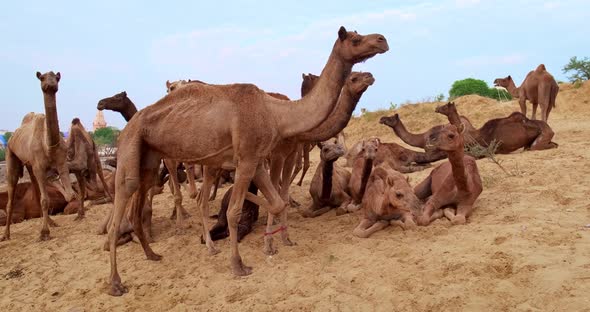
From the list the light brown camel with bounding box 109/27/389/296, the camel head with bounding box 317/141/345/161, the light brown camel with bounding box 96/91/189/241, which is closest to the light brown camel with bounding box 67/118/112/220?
the light brown camel with bounding box 96/91/189/241

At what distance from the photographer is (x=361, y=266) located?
525cm

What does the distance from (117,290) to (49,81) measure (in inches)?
155

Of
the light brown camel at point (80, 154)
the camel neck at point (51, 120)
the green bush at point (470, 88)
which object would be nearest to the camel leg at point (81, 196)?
the light brown camel at point (80, 154)

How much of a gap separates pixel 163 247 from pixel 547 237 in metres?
4.98

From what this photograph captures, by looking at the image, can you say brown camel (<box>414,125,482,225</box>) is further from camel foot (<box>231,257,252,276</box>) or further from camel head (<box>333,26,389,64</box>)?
camel foot (<box>231,257,252,276</box>)

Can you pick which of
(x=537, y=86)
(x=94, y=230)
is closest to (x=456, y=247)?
(x=94, y=230)

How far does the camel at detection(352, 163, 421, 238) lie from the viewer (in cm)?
658

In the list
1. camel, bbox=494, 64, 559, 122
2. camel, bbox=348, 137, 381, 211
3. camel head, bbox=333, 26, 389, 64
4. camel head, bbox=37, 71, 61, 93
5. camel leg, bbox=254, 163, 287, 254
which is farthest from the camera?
camel, bbox=494, 64, 559, 122

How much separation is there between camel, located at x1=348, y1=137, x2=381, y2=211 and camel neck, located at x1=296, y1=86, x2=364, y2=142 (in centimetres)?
170

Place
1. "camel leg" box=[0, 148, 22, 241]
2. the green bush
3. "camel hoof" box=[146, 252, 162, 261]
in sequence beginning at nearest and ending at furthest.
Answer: "camel hoof" box=[146, 252, 162, 261] < "camel leg" box=[0, 148, 22, 241] < the green bush

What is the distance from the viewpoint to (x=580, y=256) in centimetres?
446

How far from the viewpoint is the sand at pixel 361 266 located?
13.9 ft

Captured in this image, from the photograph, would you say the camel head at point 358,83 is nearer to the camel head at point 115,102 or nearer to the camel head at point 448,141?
the camel head at point 448,141

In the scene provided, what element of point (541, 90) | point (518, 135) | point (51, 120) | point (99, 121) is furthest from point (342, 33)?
point (99, 121)
